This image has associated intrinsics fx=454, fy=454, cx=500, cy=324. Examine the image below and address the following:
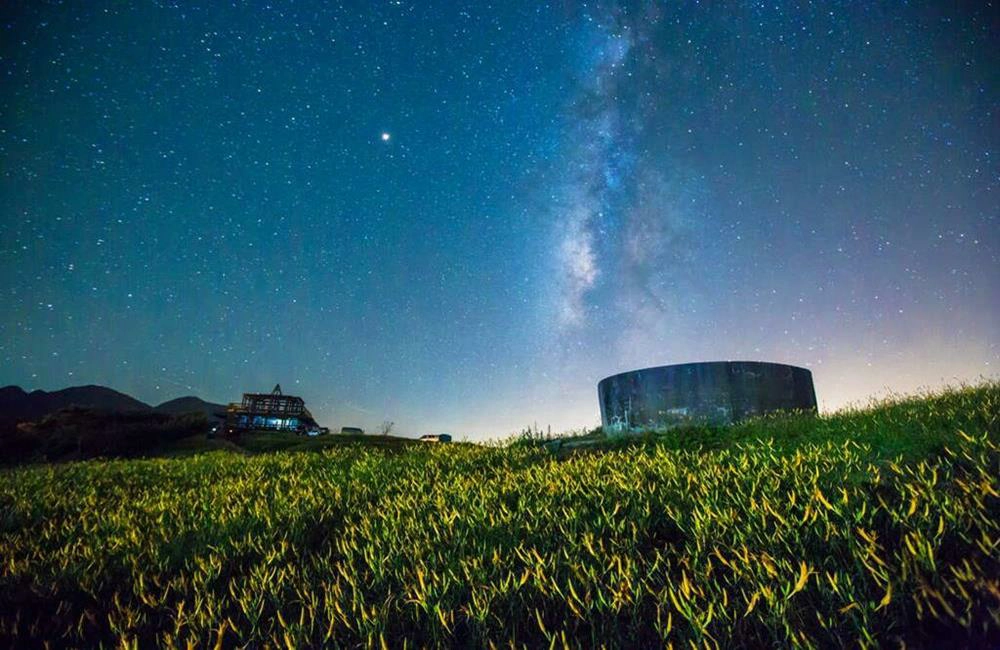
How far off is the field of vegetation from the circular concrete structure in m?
7.71

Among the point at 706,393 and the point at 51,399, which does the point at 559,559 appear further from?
the point at 51,399

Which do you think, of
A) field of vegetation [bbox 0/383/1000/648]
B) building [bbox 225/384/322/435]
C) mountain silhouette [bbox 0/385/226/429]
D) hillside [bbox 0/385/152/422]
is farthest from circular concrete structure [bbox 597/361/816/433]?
hillside [bbox 0/385/152/422]

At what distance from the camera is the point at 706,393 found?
14227mm

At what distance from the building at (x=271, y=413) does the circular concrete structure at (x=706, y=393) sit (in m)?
24.6

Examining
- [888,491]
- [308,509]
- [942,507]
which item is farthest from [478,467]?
[942,507]

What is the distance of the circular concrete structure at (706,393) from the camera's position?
14.1 meters

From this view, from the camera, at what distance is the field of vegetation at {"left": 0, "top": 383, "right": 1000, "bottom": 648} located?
6.96 feet

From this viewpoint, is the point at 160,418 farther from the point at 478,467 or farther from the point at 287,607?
the point at 287,607

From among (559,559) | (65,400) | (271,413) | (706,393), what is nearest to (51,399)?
(65,400)

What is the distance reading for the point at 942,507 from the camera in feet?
8.45

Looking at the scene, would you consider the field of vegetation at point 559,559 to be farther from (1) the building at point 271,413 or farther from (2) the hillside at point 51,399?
(2) the hillside at point 51,399

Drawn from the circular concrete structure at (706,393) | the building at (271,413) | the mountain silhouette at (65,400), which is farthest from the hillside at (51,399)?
the circular concrete structure at (706,393)

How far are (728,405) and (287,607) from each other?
46.0 ft

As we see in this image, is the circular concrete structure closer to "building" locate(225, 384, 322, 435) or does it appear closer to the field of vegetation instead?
the field of vegetation
